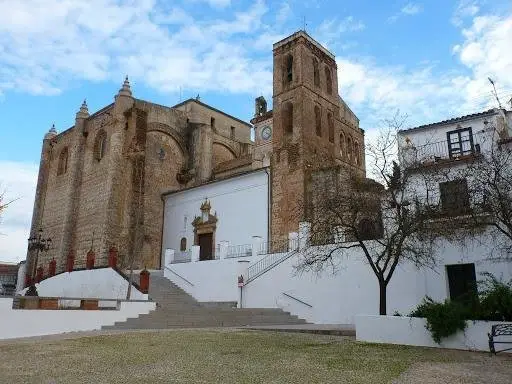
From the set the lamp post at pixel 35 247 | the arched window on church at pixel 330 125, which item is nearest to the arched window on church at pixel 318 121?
the arched window on church at pixel 330 125

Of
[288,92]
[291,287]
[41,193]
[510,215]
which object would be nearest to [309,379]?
[510,215]

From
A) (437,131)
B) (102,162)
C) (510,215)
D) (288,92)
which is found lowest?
(510,215)

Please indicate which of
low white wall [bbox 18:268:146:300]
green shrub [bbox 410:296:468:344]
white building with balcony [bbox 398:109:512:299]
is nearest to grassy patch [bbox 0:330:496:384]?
green shrub [bbox 410:296:468:344]

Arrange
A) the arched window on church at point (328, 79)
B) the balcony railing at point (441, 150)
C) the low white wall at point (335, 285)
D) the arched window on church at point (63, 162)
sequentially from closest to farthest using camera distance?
the low white wall at point (335, 285) → the balcony railing at point (441, 150) → the arched window on church at point (328, 79) → the arched window on church at point (63, 162)

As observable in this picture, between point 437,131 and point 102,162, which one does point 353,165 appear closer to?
point 437,131

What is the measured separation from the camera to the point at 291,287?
17484 mm

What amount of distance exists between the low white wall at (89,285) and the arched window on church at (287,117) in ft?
39.1

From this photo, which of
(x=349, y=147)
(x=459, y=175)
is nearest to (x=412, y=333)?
(x=459, y=175)

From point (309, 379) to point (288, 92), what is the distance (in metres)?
22.4

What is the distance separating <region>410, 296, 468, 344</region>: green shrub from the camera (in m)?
9.09

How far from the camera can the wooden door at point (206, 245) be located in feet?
82.7

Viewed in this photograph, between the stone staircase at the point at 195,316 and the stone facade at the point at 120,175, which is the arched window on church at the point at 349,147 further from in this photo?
the stone staircase at the point at 195,316

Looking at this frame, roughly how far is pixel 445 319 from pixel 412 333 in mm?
950

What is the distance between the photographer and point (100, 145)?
98.3ft
